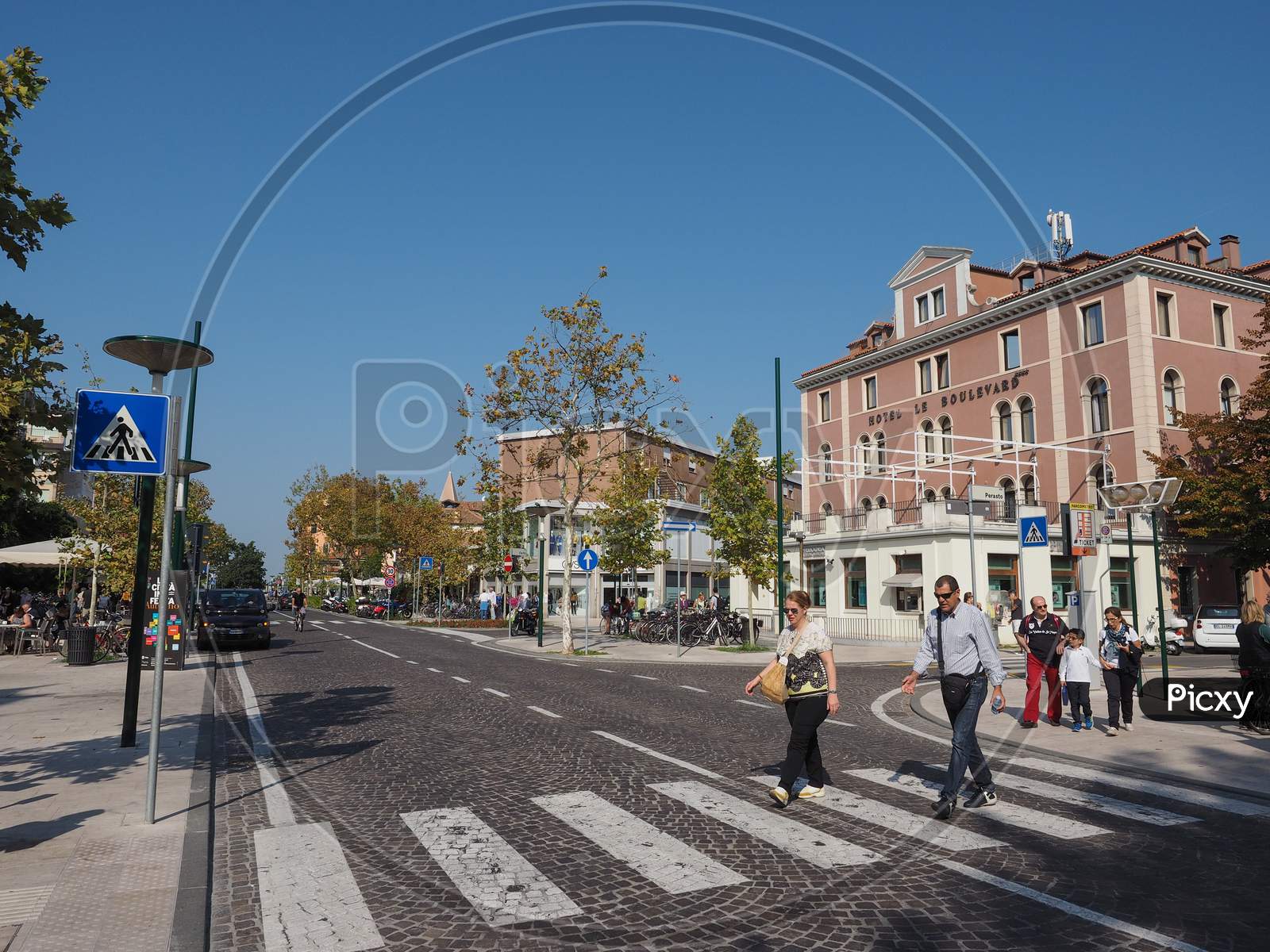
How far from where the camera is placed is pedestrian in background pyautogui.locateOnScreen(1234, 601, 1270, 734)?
421 inches

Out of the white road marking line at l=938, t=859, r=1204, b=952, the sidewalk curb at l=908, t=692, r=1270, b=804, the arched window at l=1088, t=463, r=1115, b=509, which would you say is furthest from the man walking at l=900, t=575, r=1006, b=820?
the arched window at l=1088, t=463, r=1115, b=509

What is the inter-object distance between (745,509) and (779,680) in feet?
74.8

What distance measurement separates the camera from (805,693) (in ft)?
23.7

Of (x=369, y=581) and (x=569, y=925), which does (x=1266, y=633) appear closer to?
(x=569, y=925)

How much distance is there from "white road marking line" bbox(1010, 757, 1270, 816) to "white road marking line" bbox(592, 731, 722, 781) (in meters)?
3.29

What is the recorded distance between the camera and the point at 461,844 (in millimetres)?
5969

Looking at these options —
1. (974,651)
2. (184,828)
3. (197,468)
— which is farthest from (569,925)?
(197,468)

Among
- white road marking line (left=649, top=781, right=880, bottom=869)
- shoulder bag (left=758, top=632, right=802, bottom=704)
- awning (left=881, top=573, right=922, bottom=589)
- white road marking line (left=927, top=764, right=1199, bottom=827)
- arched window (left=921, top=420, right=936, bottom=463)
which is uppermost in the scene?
arched window (left=921, top=420, right=936, bottom=463)

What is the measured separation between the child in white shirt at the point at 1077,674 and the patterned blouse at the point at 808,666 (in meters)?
5.67

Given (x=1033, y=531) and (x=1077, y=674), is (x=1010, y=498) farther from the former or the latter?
(x=1077, y=674)

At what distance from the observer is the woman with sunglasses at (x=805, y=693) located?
23.4ft

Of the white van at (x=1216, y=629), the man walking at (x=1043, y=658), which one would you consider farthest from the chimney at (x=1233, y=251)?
the man walking at (x=1043, y=658)

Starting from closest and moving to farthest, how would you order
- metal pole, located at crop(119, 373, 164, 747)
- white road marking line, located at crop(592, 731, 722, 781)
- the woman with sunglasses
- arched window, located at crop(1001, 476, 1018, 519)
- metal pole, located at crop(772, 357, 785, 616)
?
the woman with sunglasses < white road marking line, located at crop(592, 731, 722, 781) < metal pole, located at crop(119, 373, 164, 747) < metal pole, located at crop(772, 357, 785, 616) < arched window, located at crop(1001, 476, 1018, 519)

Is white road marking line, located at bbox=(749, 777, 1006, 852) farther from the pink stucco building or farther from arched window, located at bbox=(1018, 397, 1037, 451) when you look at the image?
arched window, located at bbox=(1018, 397, 1037, 451)
